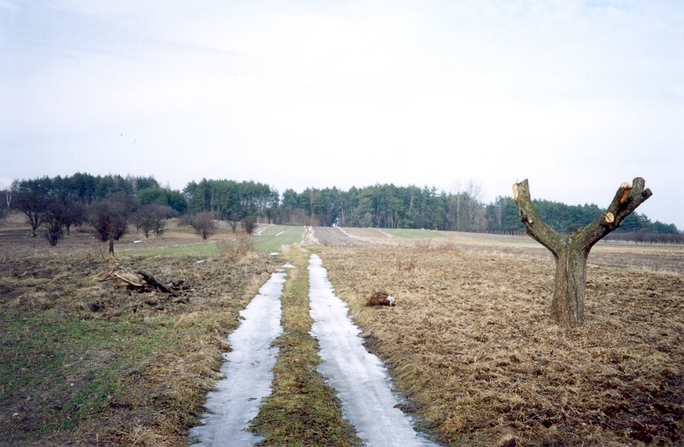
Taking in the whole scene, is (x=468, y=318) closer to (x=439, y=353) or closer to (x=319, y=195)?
(x=439, y=353)

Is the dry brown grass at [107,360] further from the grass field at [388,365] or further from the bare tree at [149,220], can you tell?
the bare tree at [149,220]

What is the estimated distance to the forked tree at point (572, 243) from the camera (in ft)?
37.2

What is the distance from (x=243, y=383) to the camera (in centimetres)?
966

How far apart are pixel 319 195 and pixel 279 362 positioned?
→ 132 meters

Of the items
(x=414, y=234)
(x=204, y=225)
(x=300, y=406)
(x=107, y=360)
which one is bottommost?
(x=300, y=406)

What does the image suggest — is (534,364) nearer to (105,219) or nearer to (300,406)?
(300,406)

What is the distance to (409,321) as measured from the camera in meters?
14.3

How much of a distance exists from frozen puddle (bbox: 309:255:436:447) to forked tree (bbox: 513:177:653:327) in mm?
5295

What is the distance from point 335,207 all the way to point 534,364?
449 ft

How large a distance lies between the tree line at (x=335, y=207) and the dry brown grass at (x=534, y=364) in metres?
60.6

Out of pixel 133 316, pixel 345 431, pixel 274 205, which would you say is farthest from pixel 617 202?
pixel 274 205

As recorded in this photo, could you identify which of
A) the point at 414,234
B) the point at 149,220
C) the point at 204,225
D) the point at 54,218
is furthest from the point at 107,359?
the point at 414,234

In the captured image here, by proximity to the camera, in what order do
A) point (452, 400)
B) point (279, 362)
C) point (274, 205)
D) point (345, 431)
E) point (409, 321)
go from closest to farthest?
point (345, 431) → point (452, 400) → point (279, 362) → point (409, 321) → point (274, 205)

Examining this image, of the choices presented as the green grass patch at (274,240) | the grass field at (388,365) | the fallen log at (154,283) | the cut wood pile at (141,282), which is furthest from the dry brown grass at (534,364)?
the green grass patch at (274,240)
